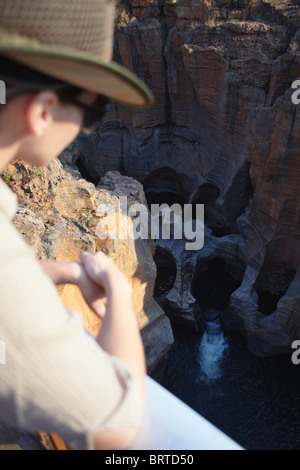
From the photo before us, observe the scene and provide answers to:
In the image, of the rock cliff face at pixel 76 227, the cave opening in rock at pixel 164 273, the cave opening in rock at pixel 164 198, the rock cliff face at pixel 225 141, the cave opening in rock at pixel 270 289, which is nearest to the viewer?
the rock cliff face at pixel 76 227

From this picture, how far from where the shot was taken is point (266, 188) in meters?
9.00

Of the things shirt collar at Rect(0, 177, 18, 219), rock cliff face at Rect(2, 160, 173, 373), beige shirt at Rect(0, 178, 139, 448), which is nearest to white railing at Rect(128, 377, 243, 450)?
beige shirt at Rect(0, 178, 139, 448)

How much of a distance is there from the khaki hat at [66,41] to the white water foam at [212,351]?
945 cm

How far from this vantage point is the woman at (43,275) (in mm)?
815

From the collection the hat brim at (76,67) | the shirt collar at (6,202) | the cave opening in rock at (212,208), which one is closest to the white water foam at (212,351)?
the cave opening in rock at (212,208)

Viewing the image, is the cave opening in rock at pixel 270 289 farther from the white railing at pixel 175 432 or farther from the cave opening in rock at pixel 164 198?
the white railing at pixel 175 432

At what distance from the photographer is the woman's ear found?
2.94 ft

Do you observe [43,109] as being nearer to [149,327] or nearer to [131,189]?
[131,189]

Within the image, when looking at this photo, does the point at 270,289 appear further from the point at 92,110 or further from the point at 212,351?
the point at 92,110

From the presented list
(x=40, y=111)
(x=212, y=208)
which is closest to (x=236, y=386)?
(x=212, y=208)

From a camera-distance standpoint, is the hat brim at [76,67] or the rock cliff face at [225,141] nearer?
the hat brim at [76,67]

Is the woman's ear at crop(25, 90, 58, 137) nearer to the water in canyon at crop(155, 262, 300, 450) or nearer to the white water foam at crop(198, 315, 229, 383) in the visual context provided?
the water in canyon at crop(155, 262, 300, 450)

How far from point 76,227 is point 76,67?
324 cm

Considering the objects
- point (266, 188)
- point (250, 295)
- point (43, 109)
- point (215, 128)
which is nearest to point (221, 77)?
point (215, 128)
